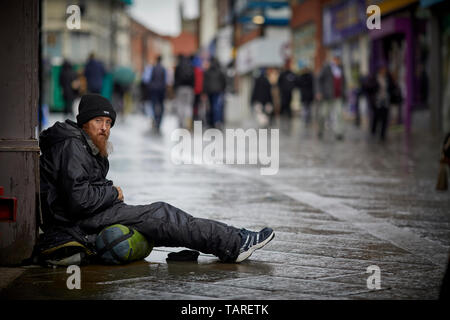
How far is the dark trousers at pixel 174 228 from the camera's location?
5.52m

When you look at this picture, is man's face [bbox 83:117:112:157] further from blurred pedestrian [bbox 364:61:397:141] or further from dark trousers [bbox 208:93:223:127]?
dark trousers [bbox 208:93:223:127]

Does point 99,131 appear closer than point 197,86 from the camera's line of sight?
Yes

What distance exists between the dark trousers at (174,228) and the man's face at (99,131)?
0.37m

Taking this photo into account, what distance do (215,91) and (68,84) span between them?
7.73m

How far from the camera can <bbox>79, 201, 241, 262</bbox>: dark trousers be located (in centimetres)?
552

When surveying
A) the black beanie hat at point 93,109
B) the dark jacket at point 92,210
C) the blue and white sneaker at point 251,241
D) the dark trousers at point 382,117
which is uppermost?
the dark trousers at point 382,117

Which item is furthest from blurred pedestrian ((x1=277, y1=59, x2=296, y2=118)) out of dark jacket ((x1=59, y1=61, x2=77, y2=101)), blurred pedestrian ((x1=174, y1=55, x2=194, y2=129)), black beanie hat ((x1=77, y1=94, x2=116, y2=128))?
black beanie hat ((x1=77, y1=94, x2=116, y2=128))

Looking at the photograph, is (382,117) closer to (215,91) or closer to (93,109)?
(215,91)

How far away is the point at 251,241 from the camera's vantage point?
5.57 meters

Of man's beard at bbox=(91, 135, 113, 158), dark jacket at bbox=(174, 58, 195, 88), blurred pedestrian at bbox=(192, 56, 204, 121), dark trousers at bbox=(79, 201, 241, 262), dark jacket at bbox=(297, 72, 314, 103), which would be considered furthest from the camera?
dark jacket at bbox=(297, 72, 314, 103)

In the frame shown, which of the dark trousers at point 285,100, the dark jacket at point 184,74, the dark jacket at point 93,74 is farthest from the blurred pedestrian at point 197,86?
the dark trousers at point 285,100

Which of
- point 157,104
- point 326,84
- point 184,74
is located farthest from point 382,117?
point 157,104

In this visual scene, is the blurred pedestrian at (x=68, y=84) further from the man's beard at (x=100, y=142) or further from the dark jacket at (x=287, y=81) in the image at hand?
the man's beard at (x=100, y=142)
